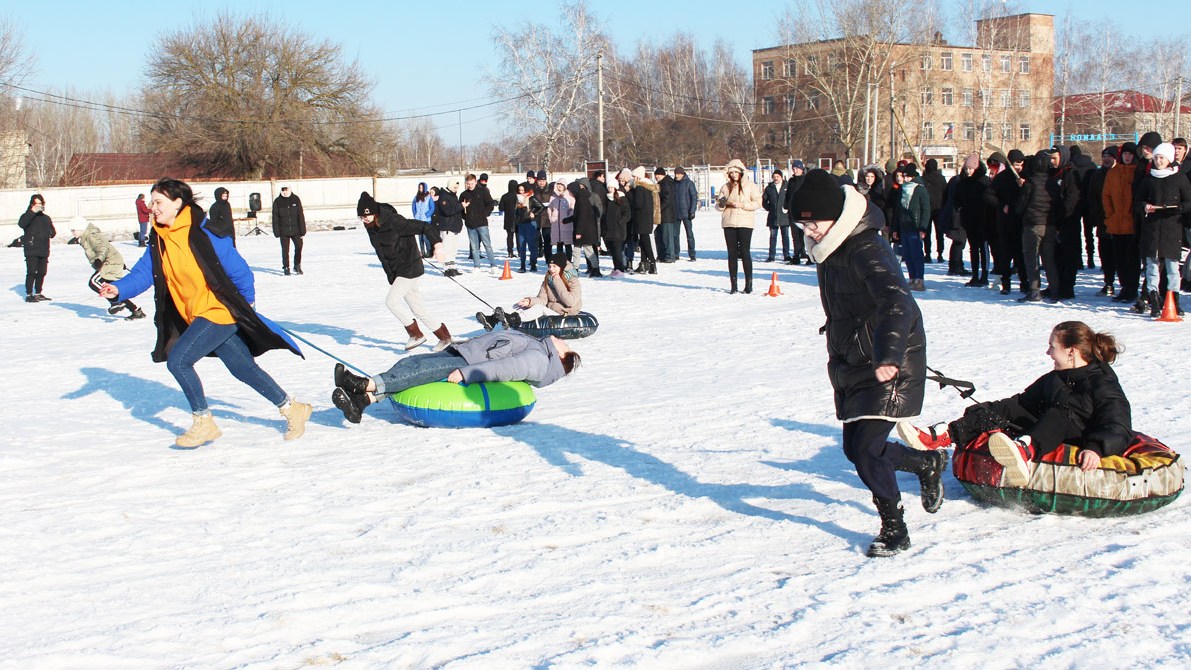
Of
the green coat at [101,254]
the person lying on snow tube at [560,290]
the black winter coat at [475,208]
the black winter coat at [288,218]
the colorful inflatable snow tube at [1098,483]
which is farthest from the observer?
the black winter coat at [475,208]

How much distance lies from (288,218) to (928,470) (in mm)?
17276

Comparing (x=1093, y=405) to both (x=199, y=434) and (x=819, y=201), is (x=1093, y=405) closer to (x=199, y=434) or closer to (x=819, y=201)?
(x=819, y=201)

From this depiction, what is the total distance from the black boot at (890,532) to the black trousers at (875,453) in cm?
4

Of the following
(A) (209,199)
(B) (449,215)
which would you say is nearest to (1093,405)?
(B) (449,215)

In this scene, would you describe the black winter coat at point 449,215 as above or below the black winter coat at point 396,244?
above

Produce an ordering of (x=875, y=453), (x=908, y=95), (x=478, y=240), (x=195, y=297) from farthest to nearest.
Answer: (x=908, y=95), (x=478, y=240), (x=195, y=297), (x=875, y=453)

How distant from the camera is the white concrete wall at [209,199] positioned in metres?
35.7

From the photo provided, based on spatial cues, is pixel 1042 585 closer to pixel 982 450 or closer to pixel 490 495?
pixel 982 450

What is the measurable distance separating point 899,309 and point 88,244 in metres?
13.6

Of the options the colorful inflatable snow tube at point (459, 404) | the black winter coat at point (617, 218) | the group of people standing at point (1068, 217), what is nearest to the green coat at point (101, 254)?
the black winter coat at point (617, 218)

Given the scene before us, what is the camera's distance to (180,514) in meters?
5.70

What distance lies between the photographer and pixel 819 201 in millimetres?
4598

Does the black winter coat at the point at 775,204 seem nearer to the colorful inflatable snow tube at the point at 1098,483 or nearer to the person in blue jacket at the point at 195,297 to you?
the person in blue jacket at the point at 195,297

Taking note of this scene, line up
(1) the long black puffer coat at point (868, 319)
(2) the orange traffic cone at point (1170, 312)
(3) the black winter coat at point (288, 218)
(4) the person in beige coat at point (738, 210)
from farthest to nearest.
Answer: (3) the black winter coat at point (288, 218)
(4) the person in beige coat at point (738, 210)
(2) the orange traffic cone at point (1170, 312)
(1) the long black puffer coat at point (868, 319)
